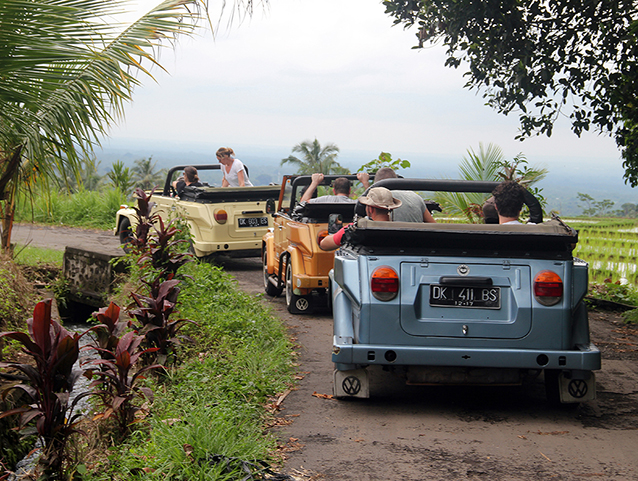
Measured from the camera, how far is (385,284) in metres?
4.75

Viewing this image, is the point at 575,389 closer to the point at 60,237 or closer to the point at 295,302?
the point at 295,302

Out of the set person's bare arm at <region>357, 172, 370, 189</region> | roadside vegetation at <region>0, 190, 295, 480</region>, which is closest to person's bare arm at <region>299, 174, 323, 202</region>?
person's bare arm at <region>357, 172, 370, 189</region>

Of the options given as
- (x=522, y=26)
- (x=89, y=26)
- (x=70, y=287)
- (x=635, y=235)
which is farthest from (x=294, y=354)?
(x=635, y=235)

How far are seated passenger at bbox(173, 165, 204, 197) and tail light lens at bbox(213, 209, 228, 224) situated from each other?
1.18 metres

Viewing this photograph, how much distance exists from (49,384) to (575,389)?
3.66 metres

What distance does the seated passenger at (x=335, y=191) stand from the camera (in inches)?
332

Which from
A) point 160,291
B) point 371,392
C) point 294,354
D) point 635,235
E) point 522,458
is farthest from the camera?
point 635,235

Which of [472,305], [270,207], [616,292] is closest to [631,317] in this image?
[616,292]

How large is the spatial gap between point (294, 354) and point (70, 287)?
651 centimetres

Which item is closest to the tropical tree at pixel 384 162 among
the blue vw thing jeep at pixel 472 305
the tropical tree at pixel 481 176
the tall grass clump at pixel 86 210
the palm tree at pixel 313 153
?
the tropical tree at pixel 481 176

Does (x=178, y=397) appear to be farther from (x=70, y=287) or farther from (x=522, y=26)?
(x=70, y=287)

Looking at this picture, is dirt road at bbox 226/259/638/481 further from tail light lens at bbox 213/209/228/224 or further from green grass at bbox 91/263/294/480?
tail light lens at bbox 213/209/228/224

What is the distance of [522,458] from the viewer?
159 inches

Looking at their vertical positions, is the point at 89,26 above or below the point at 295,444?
above
